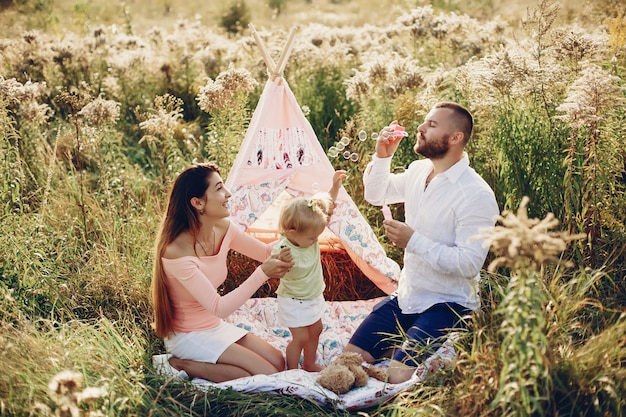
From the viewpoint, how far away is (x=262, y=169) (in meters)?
4.46

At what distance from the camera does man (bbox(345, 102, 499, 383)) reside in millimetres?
3580

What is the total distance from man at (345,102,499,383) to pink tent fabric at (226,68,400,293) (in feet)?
1.68

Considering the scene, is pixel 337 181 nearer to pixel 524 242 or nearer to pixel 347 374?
pixel 347 374

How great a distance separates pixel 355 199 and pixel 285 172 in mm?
1010

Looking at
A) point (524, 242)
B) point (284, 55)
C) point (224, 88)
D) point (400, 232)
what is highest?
point (284, 55)

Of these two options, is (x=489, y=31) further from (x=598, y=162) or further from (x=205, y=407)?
(x=205, y=407)

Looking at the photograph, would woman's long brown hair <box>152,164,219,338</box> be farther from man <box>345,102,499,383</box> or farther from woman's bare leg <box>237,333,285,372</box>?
man <box>345,102,499,383</box>

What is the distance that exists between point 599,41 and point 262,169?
2590 mm

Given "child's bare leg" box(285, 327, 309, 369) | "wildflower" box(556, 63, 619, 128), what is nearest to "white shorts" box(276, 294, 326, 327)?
"child's bare leg" box(285, 327, 309, 369)

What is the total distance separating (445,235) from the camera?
3766 mm

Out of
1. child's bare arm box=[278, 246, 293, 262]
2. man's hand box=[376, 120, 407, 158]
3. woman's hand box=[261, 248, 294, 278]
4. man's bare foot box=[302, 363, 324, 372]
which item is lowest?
man's bare foot box=[302, 363, 324, 372]

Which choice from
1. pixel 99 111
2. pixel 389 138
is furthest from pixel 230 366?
pixel 99 111

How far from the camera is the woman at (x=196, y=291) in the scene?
3.59 metres

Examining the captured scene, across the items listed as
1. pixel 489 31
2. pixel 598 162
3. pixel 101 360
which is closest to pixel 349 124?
pixel 598 162
